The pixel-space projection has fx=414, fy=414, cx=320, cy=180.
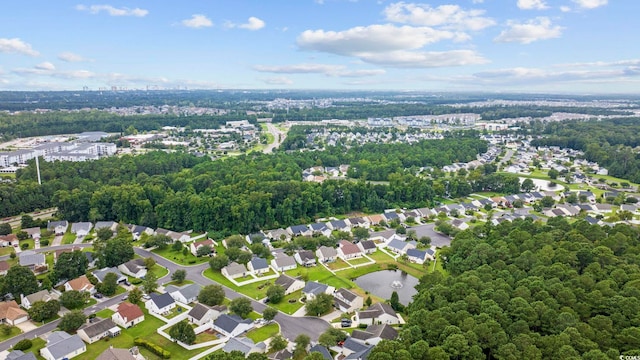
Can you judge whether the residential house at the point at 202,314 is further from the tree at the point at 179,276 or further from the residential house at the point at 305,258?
the residential house at the point at 305,258

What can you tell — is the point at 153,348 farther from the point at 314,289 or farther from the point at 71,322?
the point at 314,289

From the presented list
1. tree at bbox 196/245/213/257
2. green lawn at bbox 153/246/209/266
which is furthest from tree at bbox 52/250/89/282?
tree at bbox 196/245/213/257

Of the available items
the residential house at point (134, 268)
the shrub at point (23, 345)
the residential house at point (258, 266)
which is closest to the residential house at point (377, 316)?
the residential house at point (258, 266)

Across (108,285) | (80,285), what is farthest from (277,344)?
(80,285)

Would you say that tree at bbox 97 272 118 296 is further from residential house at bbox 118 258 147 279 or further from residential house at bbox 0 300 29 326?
residential house at bbox 0 300 29 326

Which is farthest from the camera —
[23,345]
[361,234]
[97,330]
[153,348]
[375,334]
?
[361,234]

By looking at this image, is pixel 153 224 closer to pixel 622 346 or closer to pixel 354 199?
pixel 354 199
